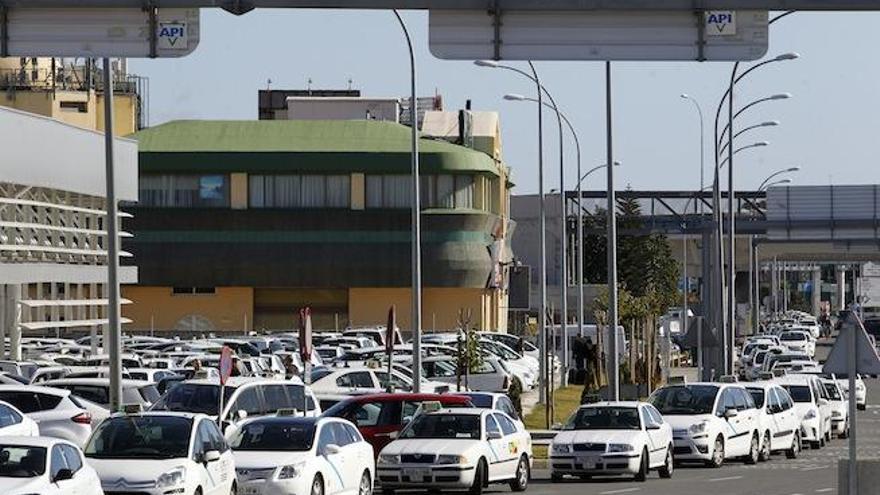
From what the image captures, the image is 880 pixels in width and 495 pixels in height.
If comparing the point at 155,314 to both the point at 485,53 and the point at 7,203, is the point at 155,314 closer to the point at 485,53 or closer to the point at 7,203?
the point at 7,203

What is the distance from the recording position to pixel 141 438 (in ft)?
83.7

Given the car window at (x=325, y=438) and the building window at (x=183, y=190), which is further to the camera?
the building window at (x=183, y=190)

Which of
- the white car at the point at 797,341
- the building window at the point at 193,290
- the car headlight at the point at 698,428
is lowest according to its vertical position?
the white car at the point at 797,341

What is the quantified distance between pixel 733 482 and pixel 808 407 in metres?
12.9

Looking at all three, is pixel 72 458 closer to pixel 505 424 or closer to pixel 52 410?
pixel 52 410

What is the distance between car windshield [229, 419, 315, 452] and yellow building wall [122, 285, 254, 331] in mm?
68296

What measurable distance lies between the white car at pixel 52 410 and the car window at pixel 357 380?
498 inches

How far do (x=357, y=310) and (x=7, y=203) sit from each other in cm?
4702

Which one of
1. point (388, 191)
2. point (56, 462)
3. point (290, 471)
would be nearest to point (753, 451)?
point (290, 471)

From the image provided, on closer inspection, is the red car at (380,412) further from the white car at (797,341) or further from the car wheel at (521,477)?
the white car at (797,341)

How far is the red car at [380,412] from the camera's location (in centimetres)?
3512

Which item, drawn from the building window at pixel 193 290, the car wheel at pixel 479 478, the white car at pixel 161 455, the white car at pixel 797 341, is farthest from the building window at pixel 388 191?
the white car at pixel 161 455

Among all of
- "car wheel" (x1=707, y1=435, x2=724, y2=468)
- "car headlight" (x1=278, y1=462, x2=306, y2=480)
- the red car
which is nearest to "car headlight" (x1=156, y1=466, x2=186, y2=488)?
"car headlight" (x1=278, y1=462, x2=306, y2=480)

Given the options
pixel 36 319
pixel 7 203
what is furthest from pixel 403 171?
pixel 7 203
